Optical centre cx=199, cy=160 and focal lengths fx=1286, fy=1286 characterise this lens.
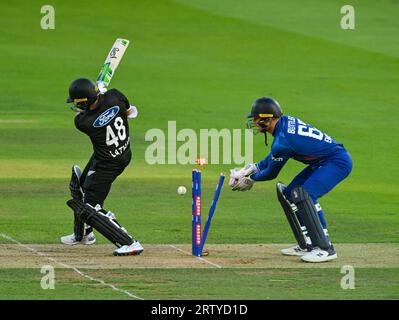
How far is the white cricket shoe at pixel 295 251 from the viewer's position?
14.9 metres

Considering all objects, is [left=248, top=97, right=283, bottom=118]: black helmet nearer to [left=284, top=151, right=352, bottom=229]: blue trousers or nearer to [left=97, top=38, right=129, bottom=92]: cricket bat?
[left=284, top=151, right=352, bottom=229]: blue trousers

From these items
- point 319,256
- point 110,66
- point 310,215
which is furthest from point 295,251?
point 110,66

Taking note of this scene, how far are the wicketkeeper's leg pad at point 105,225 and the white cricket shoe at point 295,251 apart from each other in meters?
1.81

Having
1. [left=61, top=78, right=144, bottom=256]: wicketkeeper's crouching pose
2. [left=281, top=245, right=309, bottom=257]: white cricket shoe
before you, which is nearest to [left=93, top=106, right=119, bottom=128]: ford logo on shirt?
[left=61, top=78, right=144, bottom=256]: wicketkeeper's crouching pose

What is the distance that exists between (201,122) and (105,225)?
13380mm

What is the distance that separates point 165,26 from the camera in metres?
40.1

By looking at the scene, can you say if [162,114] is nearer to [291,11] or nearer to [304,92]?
[304,92]

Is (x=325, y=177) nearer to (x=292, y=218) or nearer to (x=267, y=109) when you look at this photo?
(x=292, y=218)

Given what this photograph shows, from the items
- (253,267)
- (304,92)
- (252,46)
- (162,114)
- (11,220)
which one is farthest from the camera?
(252,46)

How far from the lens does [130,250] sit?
48.2ft

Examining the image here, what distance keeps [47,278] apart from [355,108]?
17.5 meters

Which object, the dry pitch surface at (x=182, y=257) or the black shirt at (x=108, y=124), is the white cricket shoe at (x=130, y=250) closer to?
the dry pitch surface at (x=182, y=257)
